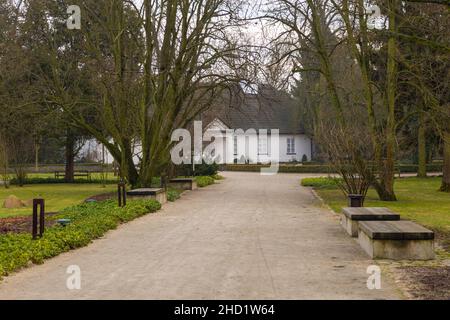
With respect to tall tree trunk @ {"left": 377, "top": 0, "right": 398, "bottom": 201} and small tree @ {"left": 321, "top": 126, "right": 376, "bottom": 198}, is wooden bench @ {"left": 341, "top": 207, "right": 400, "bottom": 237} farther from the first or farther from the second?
tall tree trunk @ {"left": 377, "top": 0, "right": 398, "bottom": 201}

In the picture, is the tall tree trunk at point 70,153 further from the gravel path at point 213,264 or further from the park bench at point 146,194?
the gravel path at point 213,264

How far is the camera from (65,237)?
40.4 ft

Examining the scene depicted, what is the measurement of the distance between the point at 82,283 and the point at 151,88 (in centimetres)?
1963

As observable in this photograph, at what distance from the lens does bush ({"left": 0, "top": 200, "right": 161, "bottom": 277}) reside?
33.8 feet

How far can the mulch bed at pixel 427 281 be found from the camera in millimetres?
7793

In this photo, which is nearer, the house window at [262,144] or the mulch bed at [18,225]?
the mulch bed at [18,225]

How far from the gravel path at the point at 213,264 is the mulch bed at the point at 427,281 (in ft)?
1.05

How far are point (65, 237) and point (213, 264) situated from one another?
354cm

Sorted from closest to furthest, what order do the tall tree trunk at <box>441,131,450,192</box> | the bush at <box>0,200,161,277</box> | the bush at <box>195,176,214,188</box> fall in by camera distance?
1. the bush at <box>0,200,161,277</box>
2. the tall tree trunk at <box>441,131,450,192</box>
3. the bush at <box>195,176,214,188</box>

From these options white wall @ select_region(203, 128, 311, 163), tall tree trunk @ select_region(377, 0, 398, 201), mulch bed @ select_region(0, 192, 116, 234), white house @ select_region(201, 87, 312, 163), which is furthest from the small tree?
white house @ select_region(201, 87, 312, 163)

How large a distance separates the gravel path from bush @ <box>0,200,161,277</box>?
0.79ft

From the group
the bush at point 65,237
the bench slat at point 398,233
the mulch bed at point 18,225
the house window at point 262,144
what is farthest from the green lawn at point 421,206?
the house window at point 262,144

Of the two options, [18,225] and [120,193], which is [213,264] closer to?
[18,225]

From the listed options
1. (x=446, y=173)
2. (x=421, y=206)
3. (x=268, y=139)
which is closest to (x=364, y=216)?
(x=421, y=206)
